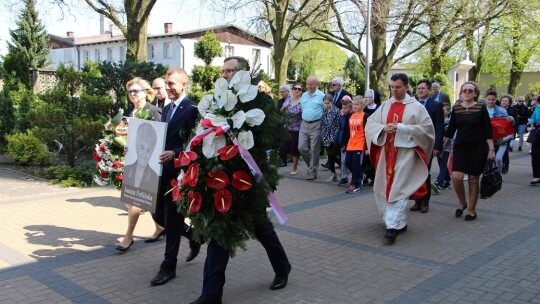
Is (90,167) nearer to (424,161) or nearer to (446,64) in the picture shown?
(424,161)

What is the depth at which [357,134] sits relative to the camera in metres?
9.15

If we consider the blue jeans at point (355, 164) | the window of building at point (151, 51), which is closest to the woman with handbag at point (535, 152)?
the blue jeans at point (355, 164)

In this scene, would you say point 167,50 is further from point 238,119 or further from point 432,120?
point 238,119

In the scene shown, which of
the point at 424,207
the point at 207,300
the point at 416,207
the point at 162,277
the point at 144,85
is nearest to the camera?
the point at 207,300

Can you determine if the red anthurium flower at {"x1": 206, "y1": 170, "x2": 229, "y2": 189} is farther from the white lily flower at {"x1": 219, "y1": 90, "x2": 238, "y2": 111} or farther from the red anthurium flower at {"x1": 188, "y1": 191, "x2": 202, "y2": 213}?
the white lily flower at {"x1": 219, "y1": 90, "x2": 238, "y2": 111}

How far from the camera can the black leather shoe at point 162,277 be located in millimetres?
4637

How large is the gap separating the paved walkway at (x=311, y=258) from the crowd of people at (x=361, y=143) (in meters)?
0.27

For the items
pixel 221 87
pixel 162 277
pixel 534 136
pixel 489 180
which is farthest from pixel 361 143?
pixel 221 87

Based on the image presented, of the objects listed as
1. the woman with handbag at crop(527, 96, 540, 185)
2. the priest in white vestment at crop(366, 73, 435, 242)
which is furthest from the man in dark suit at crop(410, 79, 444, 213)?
the woman with handbag at crop(527, 96, 540, 185)

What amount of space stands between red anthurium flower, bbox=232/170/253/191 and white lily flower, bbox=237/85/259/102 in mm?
559

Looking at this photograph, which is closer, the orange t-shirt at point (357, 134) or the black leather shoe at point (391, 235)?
the black leather shoe at point (391, 235)

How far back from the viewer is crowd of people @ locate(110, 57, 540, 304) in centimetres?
456

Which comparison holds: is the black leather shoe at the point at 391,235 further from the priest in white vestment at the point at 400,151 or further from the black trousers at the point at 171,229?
the black trousers at the point at 171,229

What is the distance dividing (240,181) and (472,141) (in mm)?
4490
